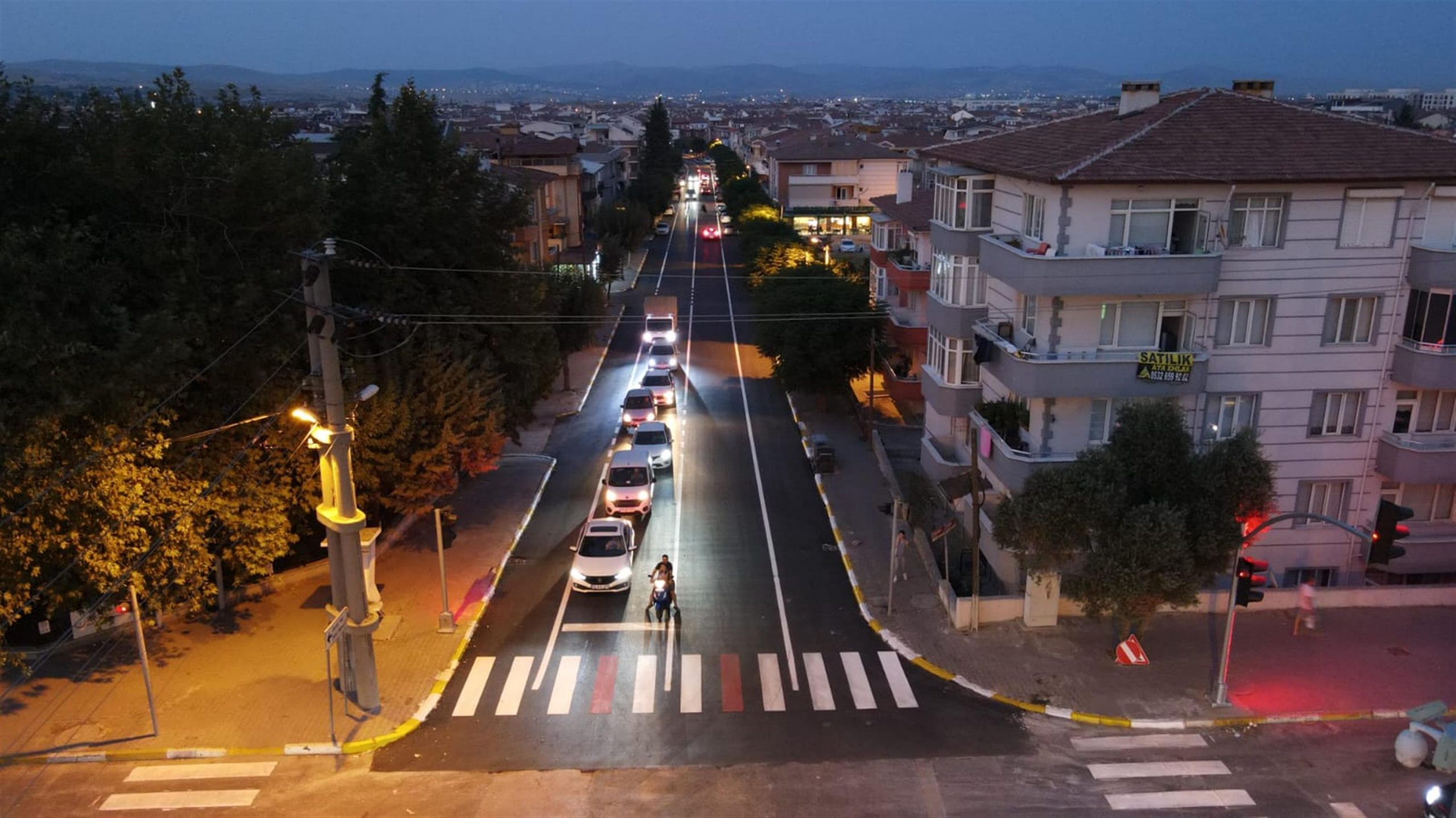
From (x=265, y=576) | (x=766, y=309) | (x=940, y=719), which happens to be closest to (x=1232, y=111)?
(x=940, y=719)

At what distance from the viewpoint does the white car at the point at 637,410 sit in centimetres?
3619

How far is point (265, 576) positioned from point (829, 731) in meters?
13.9

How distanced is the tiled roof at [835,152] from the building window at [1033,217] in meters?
68.5

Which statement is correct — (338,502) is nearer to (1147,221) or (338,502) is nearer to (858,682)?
(858,682)

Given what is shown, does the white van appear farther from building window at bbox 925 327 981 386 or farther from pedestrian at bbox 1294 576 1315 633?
pedestrian at bbox 1294 576 1315 633

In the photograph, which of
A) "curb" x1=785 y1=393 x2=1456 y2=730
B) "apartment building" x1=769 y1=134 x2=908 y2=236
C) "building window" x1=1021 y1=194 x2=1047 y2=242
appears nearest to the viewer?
"curb" x1=785 y1=393 x2=1456 y2=730

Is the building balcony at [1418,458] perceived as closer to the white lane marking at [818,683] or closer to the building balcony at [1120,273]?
the building balcony at [1120,273]

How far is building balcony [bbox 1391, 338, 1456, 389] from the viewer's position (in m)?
21.8

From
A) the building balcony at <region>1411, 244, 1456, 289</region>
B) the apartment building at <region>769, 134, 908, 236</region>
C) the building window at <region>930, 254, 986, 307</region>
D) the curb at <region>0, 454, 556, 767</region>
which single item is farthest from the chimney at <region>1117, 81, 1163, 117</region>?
the apartment building at <region>769, 134, 908, 236</region>

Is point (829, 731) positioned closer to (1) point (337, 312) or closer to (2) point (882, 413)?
(1) point (337, 312)

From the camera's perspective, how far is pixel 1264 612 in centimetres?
2183

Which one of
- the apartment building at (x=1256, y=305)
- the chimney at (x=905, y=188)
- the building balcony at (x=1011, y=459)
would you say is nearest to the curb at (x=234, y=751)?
the building balcony at (x=1011, y=459)

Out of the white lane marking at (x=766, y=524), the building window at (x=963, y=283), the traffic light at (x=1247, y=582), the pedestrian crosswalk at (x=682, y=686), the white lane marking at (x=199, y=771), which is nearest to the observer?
the white lane marking at (x=199, y=771)

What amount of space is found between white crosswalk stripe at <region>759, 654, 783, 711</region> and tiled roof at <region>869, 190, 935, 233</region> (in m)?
19.9
